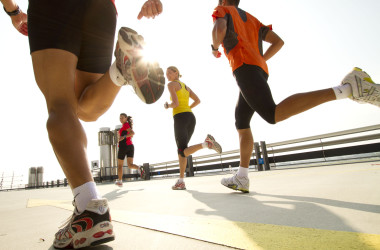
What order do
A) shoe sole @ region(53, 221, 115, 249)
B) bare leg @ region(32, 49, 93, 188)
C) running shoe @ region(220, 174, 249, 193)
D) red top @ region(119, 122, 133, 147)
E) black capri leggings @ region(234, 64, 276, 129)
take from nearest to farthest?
shoe sole @ region(53, 221, 115, 249) → bare leg @ region(32, 49, 93, 188) → black capri leggings @ region(234, 64, 276, 129) → running shoe @ region(220, 174, 249, 193) → red top @ region(119, 122, 133, 147)

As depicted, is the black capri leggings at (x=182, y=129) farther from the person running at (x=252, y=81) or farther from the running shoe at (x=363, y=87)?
the running shoe at (x=363, y=87)

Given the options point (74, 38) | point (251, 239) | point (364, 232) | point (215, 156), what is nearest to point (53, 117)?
point (74, 38)

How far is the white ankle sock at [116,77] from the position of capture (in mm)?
1238

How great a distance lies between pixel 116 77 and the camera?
4.11 ft

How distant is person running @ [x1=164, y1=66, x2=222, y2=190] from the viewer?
3432mm

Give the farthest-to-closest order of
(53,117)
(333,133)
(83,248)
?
(333,133) < (53,117) < (83,248)

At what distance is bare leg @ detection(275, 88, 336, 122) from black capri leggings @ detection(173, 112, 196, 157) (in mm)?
2040

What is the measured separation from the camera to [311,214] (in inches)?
43.1

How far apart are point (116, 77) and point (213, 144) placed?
2393mm

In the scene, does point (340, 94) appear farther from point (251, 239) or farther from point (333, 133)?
point (333, 133)

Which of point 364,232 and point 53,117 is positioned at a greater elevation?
point 53,117

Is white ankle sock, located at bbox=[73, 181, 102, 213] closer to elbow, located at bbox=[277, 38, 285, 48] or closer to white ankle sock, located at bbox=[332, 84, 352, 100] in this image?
white ankle sock, located at bbox=[332, 84, 352, 100]

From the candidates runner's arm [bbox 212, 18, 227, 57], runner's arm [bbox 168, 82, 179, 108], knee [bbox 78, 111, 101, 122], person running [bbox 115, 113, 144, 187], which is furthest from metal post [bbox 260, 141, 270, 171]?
knee [bbox 78, 111, 101, 122]

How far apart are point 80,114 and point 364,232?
1.69 m
